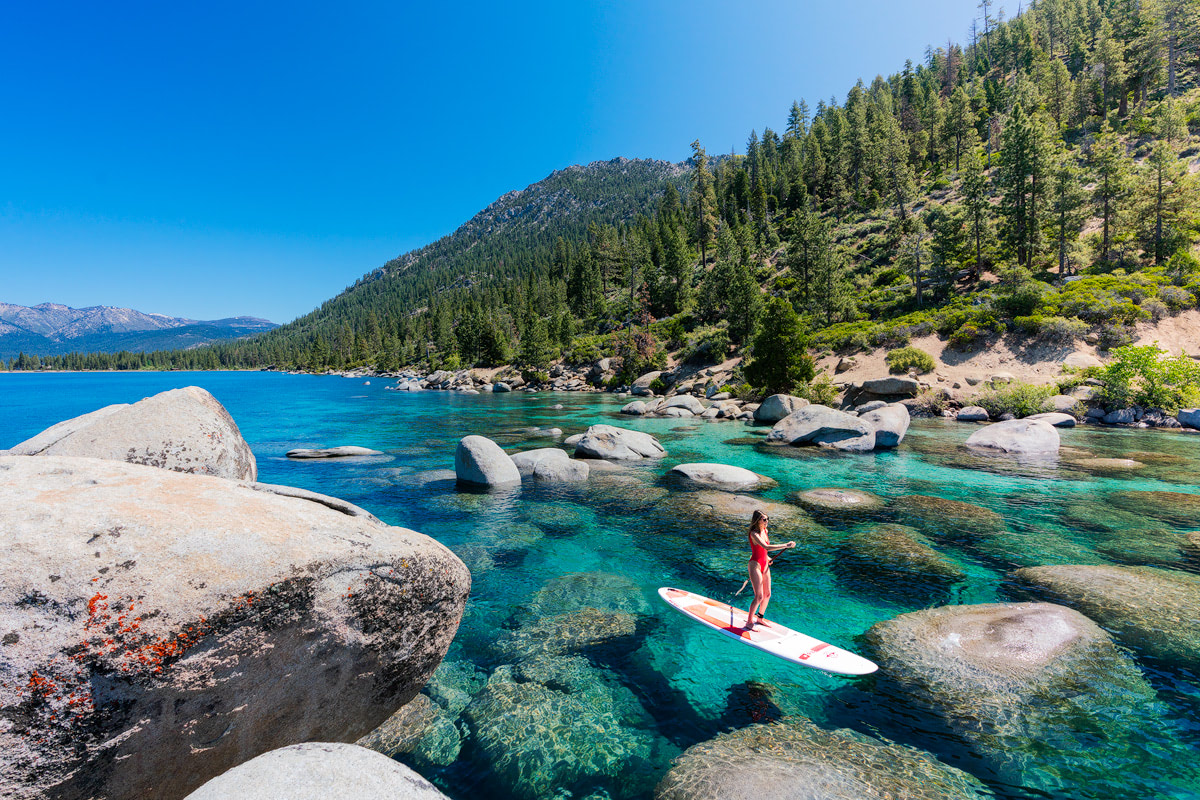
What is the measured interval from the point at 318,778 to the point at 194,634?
62.7 inches

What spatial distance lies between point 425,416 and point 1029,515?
1603 inches

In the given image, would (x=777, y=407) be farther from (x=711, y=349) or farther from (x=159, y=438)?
(x=159, y=438)

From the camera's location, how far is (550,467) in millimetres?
19391

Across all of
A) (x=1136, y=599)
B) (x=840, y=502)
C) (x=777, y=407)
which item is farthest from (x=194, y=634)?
(x=777, y=407)

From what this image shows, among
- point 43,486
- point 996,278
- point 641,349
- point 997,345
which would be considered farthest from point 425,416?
point 996,278

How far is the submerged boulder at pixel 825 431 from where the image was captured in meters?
24.6

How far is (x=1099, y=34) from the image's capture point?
299ft

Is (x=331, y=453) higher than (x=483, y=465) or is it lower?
lower

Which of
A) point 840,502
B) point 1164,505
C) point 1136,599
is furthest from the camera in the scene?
point 840,502

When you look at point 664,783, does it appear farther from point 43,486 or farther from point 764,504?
point 764,504

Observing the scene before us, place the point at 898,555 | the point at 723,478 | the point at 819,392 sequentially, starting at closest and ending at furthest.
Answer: the point at 898,555, the point at 723,478, the point at 819,392

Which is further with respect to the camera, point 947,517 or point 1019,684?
point 947,517

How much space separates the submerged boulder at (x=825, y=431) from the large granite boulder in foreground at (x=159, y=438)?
A: 79.0ft

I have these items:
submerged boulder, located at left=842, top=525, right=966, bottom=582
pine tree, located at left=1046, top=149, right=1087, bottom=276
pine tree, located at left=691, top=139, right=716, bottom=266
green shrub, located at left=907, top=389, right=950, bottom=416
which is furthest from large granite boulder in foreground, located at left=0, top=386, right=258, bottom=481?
pine tree, located at left=691, top=139, right=716, bottom=266
